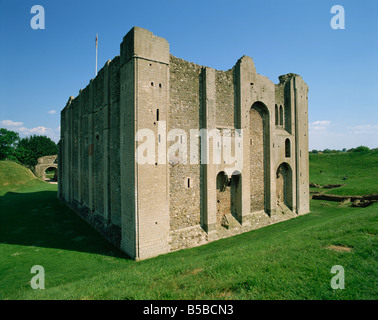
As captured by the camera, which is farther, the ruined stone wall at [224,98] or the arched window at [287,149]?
the arched window at [287,149]

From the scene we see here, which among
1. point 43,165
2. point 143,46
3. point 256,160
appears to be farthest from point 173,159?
point 43,165

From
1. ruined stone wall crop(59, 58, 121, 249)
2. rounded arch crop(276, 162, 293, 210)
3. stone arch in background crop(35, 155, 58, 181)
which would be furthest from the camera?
stone arch in background crop(35, 155, 58, 181)

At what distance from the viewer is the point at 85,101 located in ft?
66.0

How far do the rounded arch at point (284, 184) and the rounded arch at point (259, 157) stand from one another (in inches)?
107

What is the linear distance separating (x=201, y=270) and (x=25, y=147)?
2638 inches

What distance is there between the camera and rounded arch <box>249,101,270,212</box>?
17.5 m

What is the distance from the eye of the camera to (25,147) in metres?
58.2

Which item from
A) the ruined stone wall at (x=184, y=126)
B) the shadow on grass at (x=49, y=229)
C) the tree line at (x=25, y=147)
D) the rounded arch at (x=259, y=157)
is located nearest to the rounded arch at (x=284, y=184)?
the rounded arch at (x=259, y=157)

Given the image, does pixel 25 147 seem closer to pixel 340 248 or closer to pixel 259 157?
pixel 259 157

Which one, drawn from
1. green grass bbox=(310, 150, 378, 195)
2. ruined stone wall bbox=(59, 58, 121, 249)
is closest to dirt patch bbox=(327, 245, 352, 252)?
ruined stone wall bbox=(59, 58, 121, 249)

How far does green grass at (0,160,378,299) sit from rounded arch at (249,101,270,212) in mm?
4370

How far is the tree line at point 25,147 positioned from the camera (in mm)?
55131

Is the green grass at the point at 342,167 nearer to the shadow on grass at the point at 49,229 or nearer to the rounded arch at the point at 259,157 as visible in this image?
the rounded arch at the point at 259,157

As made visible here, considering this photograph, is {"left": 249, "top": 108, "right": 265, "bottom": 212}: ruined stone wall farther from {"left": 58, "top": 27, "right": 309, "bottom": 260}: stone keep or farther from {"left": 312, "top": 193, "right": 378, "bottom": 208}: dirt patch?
{"left": 312, "top": 193, "right": 378, "bottom": 208}: dirt patch
